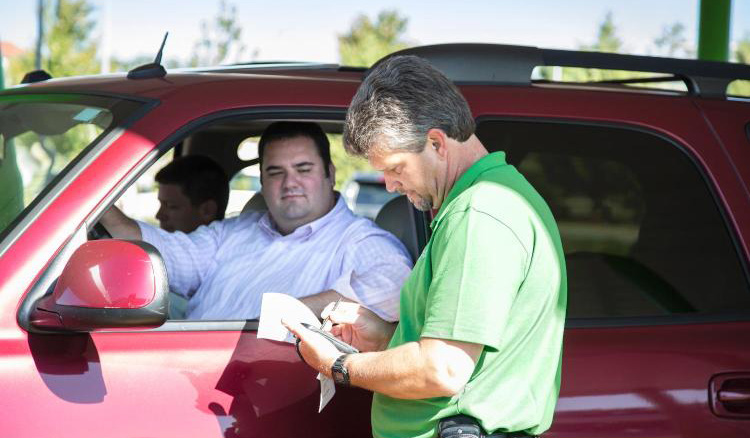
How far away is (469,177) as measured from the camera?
2.07 meters

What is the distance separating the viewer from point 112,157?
239 cm

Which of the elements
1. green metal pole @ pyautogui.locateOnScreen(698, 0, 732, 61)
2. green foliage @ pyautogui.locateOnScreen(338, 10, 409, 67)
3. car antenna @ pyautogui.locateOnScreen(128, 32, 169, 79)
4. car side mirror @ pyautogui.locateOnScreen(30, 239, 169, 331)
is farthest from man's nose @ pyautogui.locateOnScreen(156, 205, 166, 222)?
green foliage @ pyautogui.locateOnScreen(338, 10, 409, 67)

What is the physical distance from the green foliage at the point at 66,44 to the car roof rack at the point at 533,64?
54.0 ft

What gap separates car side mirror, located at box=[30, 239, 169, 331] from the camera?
82.5 inches

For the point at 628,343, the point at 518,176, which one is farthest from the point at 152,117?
the point at 628,343

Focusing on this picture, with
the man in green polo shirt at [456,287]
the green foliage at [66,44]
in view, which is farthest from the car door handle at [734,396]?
the green foliage at [66,44]

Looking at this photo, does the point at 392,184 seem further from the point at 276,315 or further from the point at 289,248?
the point at 289,248

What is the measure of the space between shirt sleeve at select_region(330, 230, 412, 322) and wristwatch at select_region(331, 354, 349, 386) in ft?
1.86

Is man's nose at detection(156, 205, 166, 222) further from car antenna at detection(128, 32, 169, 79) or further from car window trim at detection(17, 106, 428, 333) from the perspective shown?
car window trim at detection(17, 106, 428, 333)

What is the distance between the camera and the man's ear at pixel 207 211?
→ 4301mm

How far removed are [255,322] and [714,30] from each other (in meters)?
6.16

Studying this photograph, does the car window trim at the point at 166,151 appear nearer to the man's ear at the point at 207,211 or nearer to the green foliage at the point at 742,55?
the man's ear at the point at 207,211

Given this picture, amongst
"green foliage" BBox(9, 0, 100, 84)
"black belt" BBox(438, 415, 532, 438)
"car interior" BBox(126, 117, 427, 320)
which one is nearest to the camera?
"black belt" BBox(438, 415, 532, 438)

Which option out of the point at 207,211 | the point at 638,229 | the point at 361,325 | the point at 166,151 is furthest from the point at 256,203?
the point at 361,325
